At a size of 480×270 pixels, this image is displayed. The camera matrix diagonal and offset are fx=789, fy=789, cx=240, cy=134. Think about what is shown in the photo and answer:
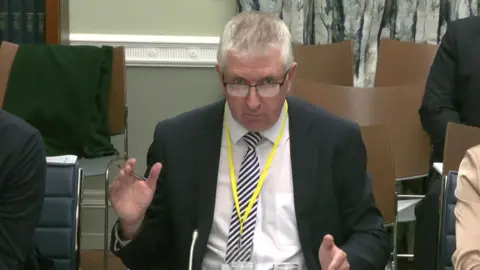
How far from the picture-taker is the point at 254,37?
5.57ft

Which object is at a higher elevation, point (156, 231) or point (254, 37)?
point (254, 37)

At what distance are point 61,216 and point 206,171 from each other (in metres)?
0.60

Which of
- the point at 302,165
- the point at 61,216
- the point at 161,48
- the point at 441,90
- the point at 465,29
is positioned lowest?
the point at 61,216

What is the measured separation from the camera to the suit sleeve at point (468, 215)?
1.76m

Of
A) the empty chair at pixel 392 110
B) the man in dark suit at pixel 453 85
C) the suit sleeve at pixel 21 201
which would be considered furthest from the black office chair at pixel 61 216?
the man in dark suit at pixel 453 85

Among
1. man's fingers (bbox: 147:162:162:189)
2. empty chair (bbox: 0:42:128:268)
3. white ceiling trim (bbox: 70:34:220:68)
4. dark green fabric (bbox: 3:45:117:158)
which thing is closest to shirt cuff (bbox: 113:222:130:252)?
man's fingers (bbox: 147:162:162:189)

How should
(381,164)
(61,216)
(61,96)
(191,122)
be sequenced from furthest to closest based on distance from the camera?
(61,96) < (381,164) < (61,216) < (191,122)

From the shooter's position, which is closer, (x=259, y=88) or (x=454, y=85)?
(x=259, y=88)

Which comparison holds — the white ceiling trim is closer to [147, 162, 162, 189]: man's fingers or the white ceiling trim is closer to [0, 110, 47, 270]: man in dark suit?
[0, 110, 47, 270]: man in dark suit

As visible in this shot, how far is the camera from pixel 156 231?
183cm

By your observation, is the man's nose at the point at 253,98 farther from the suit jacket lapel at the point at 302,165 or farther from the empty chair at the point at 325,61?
the empty chair at the point at 325,61

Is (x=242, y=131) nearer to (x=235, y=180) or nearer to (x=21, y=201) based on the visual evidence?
(x=235, y=180)

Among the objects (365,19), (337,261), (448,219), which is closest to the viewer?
(337,261)

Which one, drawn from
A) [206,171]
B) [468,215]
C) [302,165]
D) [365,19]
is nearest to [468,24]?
[365,19]
